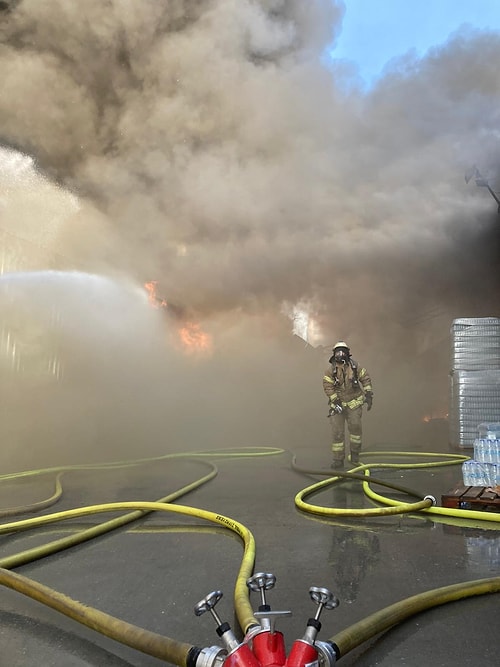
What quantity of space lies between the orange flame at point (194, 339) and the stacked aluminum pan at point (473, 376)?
6.00m

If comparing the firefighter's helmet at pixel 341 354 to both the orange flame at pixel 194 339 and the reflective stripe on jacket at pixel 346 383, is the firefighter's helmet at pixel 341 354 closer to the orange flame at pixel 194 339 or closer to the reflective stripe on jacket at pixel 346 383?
the reflective stripe on jacket at pixel 346 383

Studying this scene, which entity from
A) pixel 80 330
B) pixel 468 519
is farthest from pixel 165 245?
pixel 468 519

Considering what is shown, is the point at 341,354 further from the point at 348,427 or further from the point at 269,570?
the point at 269,570

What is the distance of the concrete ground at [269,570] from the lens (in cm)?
161

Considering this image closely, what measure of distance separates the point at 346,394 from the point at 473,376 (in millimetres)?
2334

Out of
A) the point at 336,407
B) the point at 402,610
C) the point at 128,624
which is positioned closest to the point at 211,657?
the point at 128,624

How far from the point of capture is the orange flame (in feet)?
38.4

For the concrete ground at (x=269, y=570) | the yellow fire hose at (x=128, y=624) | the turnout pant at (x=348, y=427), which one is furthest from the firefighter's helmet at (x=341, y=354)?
the yellow fire hose at (x=128, y=624)

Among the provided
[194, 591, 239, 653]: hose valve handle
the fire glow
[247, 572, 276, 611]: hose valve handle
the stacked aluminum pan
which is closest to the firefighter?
the stacked aluminum pan

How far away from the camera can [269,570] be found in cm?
238

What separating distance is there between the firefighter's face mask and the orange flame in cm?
619

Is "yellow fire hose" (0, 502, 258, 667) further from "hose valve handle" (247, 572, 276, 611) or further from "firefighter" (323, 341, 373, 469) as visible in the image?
"firefighter" (323, 341, 373, 469)

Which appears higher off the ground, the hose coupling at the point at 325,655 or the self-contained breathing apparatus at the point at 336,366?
the self-contained breathing apparatus at the point at 336,366

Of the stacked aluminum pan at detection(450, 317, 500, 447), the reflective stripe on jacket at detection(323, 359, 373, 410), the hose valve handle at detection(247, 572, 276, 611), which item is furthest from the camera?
the stacked aluminum pan at detection(450, 317, 500, 447)
